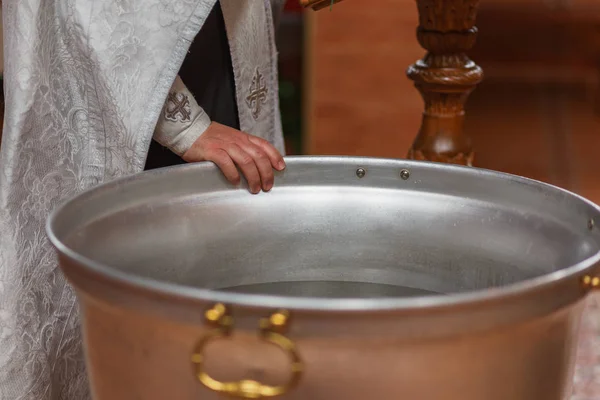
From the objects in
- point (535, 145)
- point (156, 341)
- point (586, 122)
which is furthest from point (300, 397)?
point (586, 122)

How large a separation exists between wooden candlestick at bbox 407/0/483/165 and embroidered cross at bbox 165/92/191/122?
1.21 feet

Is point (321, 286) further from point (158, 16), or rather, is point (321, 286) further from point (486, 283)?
point (158, 16)

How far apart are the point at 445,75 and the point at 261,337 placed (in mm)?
704

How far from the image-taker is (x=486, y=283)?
2.93 ft

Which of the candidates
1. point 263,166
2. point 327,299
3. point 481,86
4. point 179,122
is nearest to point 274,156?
point 263,166

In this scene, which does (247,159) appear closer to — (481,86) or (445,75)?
(445,75)

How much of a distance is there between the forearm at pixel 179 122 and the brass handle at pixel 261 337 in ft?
1.35

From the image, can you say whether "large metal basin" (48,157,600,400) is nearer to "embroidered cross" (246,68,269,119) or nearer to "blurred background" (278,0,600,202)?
"embroidered cross" (246,68,269,119)

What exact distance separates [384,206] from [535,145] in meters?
2.55

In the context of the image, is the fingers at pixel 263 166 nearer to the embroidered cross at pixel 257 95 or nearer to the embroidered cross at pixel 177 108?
the embroidered cross at pixel 177 108

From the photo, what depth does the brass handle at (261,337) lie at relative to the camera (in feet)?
1.91

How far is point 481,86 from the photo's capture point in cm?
427

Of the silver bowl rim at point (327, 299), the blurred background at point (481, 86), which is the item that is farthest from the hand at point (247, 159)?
the blurred background at point (481, 86)

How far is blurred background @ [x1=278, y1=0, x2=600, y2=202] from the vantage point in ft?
8.42
